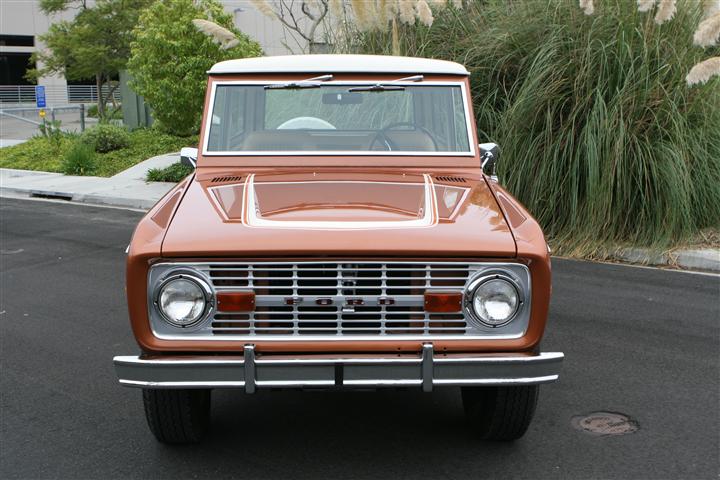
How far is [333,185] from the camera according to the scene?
165 inches

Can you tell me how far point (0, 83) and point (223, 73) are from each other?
160ft

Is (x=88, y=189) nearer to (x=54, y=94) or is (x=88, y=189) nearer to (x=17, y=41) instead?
(x=54, y=94)

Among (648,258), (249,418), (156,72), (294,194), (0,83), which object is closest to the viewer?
(294,194)

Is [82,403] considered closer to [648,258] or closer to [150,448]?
[150,448]

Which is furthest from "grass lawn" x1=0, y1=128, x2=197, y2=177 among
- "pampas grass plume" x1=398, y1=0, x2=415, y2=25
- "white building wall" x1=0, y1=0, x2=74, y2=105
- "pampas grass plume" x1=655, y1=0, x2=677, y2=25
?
"white building wall" x1=0, y1=0, x2=74, y2=105

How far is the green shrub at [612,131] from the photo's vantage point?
28.1ft

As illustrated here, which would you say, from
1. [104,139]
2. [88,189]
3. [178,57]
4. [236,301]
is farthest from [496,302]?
[104,139]

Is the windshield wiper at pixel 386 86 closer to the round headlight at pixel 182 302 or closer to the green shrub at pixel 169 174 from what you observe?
the round headlight at pixel 182 302

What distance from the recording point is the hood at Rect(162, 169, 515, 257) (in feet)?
11.1

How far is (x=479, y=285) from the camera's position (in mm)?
A: 3465

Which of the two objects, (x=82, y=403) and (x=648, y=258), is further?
(x=648, y=258)

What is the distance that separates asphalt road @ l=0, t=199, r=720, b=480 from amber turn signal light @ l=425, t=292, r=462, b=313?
2.84 ft

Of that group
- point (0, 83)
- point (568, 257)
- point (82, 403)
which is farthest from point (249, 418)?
point (0, 83)

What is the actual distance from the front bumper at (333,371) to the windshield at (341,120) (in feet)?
5.38
